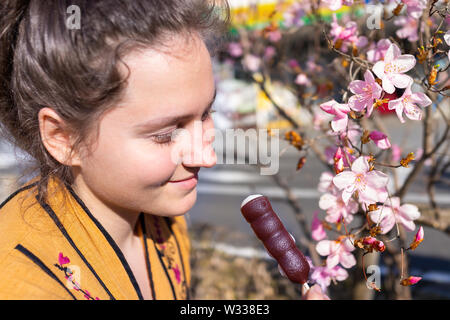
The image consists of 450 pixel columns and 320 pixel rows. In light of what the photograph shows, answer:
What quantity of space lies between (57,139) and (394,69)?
936 millimetres

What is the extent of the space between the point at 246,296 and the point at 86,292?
1.90 m

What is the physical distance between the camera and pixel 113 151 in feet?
3.69

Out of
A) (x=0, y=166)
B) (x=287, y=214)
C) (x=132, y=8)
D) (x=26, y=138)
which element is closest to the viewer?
(x=132, y=8)

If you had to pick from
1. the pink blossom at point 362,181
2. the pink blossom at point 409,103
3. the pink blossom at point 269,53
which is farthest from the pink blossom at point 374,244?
the pink blossom at point 269,53

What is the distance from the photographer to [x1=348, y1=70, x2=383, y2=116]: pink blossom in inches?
41.1

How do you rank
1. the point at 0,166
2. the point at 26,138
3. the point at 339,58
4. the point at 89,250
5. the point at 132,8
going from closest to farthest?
the point at 132,8, the point at 89,250, the point at 26,138, the point at 339,58, the point at 0,166

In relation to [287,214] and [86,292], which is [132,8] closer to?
Answer: [86,292]

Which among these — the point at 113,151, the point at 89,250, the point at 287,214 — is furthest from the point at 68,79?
the point at 287,214

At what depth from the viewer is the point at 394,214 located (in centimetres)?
129

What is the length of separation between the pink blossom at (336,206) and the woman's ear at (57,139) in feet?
2.45

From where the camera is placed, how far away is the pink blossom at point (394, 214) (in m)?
1.25

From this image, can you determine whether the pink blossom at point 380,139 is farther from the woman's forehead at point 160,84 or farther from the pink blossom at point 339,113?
the woman's forehead at point 160,84

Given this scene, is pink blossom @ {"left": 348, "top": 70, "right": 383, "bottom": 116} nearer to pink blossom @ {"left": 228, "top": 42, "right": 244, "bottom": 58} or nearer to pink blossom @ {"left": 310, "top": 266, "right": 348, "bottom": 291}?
pink blossom @ {"left": 310, "top": 266, "right": 348, "bottom": 291}

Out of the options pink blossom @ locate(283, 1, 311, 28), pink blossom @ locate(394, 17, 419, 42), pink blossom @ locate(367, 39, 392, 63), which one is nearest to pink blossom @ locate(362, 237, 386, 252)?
pink blossom @ locate(367, 39, 392, 63)
